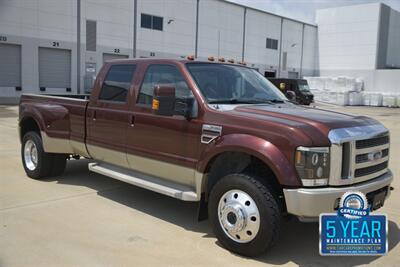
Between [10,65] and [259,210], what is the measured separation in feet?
99.9

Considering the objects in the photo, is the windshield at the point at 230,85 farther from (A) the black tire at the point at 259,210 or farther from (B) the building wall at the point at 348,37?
(B) the building wall at the point at 348,37

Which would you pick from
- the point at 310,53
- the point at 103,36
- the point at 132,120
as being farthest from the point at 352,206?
the point at 310,53

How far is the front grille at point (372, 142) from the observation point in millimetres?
4320

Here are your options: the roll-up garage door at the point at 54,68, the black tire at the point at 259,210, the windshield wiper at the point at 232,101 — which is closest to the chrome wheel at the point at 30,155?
the windshield wiper at the point at 232,101

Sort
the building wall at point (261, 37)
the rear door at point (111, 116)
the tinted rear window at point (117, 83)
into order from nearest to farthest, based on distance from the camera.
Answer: the rear door at point (111, 116), the tinted rear window at point (117, 83), the building wall at point (261, 37)

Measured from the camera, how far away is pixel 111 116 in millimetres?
5973

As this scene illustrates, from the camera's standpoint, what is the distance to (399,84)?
177 ft

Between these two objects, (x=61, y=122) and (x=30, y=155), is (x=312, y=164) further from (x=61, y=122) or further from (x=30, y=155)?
(x=30, y=155)

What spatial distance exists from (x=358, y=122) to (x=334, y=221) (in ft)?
3.75

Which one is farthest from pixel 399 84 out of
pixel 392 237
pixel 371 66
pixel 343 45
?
pixel 392 237

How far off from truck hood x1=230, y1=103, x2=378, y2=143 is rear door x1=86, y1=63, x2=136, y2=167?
1696 mm

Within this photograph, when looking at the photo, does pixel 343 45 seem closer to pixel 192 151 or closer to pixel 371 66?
pixel 371 66

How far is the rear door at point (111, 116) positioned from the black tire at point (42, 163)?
1.18 m

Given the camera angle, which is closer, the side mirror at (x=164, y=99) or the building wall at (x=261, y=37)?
the side mirror at (x=164, y=99)
